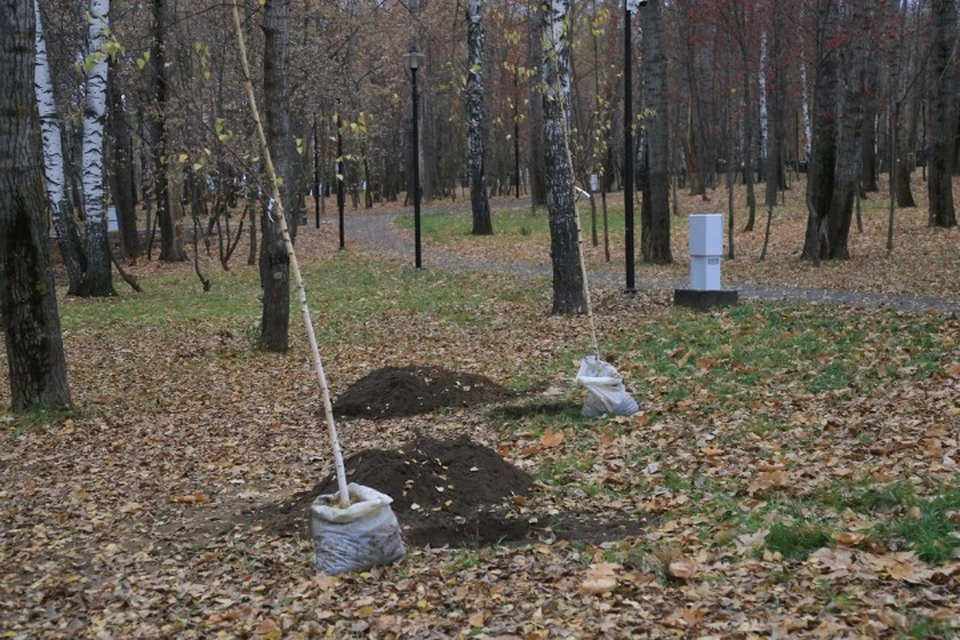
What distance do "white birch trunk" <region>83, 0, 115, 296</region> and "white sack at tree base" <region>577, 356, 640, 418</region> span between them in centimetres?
1200

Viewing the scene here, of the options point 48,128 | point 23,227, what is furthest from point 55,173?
point 23,227

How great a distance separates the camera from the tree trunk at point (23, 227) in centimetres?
870

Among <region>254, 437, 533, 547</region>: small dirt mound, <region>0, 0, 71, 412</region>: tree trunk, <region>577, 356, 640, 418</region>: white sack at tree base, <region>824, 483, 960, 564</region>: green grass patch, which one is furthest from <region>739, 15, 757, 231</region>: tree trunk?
<region>824, 483, 960, 564</region>: green grass patch

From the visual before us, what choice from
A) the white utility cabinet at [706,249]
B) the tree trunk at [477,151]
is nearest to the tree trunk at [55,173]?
the white utility cabinet at [706,249]

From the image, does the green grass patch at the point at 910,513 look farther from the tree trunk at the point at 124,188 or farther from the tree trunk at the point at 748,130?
the tree trunk at the point at 124,188

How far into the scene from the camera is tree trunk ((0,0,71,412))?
28.5ft

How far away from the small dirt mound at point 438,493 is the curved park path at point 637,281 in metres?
7.22

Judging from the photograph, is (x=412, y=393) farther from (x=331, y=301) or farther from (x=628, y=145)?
(x=331, y=301)

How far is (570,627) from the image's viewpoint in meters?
4.42

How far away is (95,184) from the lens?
59.7 feet

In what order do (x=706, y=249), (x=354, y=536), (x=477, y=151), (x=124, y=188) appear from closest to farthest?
(x=354, y=536), (x=706, y=249), (x=124, y=188), (x=477, y=151)

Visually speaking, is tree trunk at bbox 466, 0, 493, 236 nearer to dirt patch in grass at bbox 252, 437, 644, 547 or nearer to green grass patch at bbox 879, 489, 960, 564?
dirt patch in grass at bbox 252, 437, 644, 547

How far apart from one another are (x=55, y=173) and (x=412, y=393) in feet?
37.1

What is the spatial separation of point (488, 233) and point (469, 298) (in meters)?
13.2
